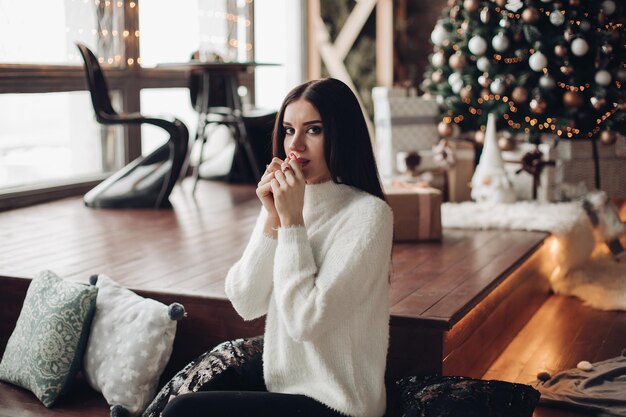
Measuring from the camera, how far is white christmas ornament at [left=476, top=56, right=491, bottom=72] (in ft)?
18.4

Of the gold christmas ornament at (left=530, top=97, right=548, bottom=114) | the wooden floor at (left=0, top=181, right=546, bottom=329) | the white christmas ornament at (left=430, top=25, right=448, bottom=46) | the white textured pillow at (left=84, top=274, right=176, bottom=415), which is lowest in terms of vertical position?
the white textured pillow at (left=84, top=274, right=176, bottom=415)

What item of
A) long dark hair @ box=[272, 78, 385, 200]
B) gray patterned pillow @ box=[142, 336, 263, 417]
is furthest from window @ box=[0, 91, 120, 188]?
long dark hair @ box=[272, 78, 385, 200]

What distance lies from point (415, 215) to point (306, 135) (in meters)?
2.19

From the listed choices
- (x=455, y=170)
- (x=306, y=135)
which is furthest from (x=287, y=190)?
(x=455, y=170)

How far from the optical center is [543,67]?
5.41m

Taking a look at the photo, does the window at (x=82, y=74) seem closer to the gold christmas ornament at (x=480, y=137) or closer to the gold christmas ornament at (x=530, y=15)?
the gold christmas ornament at (x=480, y=137)

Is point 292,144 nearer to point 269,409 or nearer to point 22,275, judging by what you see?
point 269,409

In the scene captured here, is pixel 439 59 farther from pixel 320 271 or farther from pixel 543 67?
pixel 320 271

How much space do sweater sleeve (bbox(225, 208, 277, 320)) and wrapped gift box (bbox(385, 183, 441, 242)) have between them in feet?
6.84

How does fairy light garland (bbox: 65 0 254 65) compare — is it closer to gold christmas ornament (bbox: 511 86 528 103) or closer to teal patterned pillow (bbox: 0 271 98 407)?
gold christmas ornament (bbox: 511 86 528 103)

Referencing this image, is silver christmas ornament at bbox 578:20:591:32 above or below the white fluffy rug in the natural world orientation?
above

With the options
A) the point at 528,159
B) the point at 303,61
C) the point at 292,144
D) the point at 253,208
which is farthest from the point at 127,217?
the point at 303,61

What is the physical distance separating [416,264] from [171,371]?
1.15 metres

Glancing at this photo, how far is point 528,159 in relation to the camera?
510cm
